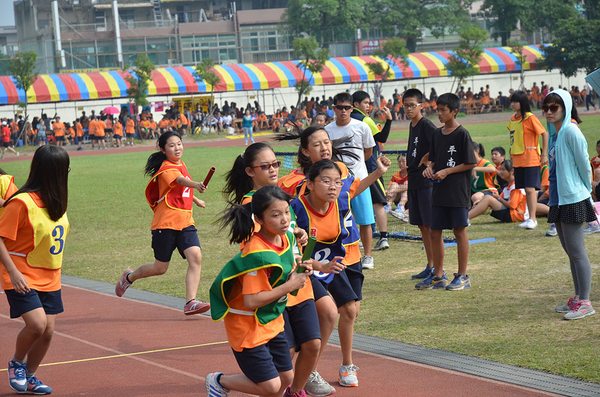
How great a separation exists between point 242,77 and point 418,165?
45.0 m

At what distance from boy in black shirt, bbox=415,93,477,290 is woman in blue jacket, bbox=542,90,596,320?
51.2 inches

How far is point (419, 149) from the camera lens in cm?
846

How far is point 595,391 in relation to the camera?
4.52m

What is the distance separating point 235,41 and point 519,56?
34655 mm

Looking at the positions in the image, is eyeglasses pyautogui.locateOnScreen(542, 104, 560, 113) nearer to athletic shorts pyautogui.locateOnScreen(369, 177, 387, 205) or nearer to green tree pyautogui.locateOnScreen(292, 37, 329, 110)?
athletic shorts pyautogui.locateOnScreen(369, 177, 387, 205)

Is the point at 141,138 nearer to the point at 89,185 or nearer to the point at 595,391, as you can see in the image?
the point at 89,185

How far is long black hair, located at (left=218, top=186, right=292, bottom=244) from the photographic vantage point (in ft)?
13.1

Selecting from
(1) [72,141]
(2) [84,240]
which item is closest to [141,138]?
(1) [72,141]

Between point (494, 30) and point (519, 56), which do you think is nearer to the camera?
point (519, 56)

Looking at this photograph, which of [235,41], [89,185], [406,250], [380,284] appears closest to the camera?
[380,284]

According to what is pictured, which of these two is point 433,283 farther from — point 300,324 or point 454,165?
point 300,324

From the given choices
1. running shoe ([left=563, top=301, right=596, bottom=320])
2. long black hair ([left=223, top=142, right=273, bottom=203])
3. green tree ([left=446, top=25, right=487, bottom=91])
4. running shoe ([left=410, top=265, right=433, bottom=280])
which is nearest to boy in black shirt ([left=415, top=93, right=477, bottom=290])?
running shoe ([left=410, top=265, right=433, bottom=280])

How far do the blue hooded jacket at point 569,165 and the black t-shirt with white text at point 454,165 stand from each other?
1306 mm

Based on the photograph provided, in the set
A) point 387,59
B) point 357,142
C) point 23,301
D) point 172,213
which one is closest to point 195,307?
point 172,213
